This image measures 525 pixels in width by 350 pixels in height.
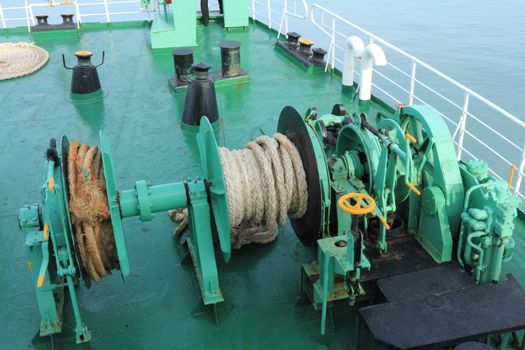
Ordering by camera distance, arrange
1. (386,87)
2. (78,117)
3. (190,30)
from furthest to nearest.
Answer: (386,87), (190,30), (78,117)

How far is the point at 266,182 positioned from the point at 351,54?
3.88 metres

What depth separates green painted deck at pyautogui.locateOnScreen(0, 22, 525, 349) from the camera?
139 inches

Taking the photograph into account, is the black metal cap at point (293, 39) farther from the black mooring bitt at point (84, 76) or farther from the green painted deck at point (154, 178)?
the black mooring bitt at point (84, 76)

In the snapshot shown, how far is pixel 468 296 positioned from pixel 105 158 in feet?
7.68

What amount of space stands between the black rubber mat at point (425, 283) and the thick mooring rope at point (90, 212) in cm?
177

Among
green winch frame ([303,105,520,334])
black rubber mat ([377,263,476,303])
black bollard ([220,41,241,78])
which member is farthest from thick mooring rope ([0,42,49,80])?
black rubber mat ([377,263,476,303])

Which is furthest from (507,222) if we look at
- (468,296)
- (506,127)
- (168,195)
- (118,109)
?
(506,127)

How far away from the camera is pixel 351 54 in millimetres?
6922

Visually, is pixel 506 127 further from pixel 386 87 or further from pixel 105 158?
pixel 105 158

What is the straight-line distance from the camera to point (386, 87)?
14930 mm

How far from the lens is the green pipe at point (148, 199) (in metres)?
3.35

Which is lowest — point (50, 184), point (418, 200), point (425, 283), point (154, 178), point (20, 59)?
point (154, 178)

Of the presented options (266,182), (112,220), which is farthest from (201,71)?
(112,220)

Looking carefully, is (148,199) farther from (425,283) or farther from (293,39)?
(293,39)
